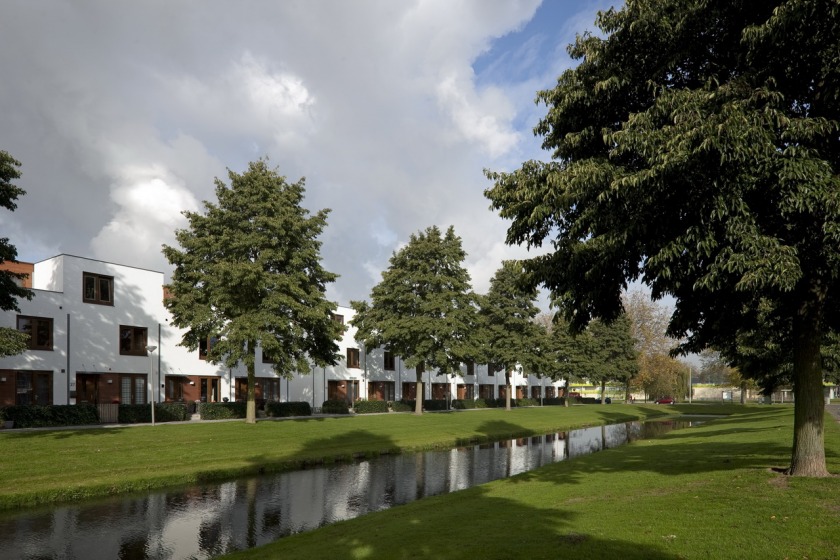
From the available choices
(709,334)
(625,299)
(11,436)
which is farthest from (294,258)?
(625,299)

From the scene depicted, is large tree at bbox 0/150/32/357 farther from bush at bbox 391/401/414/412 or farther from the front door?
bush at bbox 391/401/414/412

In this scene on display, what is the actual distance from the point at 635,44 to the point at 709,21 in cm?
154

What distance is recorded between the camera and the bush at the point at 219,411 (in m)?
38.6

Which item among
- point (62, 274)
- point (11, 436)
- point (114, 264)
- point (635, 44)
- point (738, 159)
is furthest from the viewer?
point (114, 264)

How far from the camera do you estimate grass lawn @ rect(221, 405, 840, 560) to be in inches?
363

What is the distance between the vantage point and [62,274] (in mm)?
38031

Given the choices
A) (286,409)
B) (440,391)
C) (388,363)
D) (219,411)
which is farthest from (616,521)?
(440,391)

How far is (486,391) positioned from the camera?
78.9m

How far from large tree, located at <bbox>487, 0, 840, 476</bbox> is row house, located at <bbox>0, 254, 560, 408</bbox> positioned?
2244 centimetres

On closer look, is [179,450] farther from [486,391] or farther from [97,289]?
[486,391]

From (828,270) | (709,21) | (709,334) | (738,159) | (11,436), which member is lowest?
(11,436)

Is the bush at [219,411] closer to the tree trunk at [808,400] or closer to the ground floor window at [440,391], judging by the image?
the ground floor window at [440,391]

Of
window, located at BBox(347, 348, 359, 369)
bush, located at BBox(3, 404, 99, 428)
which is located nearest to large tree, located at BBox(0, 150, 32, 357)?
bush, located at BBox(3, 404, 99, 428)

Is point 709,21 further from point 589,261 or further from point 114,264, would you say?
point 114,264
